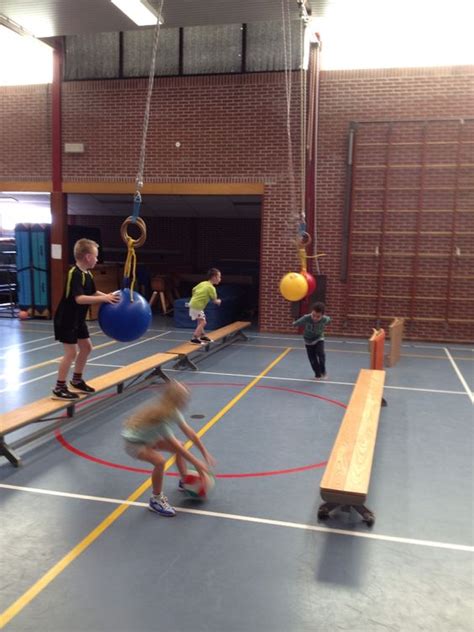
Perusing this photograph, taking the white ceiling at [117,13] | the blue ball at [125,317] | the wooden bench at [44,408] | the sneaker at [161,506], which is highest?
the white ceiling at [117,13]

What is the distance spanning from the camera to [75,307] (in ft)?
17.1

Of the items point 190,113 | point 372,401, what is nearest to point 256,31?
point 190,113

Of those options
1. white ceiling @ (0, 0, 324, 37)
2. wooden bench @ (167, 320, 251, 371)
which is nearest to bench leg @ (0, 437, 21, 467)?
wooden bench @ (167, 320, 251, 371)

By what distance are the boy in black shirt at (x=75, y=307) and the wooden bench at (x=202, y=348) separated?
274 cm

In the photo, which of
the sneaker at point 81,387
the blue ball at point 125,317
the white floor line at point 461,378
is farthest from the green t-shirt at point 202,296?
the blue ball at point 125,317

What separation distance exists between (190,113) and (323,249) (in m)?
4.21

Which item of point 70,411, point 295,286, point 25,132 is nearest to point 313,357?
point 295,286

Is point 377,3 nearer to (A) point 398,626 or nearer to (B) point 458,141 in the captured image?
(B) point 458,141

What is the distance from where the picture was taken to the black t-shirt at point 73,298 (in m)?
5.14

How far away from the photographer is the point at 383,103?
11352 millimetres

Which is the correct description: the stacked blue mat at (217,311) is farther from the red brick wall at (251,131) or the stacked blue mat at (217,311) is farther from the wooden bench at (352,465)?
the wooden bench at (352,465)

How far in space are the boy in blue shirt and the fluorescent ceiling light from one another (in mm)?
6076

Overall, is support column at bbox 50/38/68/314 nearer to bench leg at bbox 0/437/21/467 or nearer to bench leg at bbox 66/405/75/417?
bench leg at bbox 66/405/75/417

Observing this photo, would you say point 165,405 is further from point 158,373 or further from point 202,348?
point 202,348
